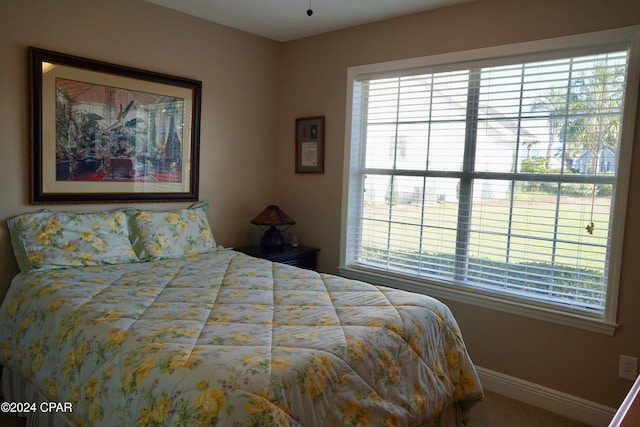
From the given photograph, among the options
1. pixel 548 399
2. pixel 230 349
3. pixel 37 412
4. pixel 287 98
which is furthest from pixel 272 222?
pixel 548 399

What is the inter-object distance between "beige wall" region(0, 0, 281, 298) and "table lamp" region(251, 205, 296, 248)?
0.83 feet

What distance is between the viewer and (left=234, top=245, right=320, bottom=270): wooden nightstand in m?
3.49

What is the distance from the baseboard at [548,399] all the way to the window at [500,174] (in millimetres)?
446

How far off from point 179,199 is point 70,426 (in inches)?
75.1

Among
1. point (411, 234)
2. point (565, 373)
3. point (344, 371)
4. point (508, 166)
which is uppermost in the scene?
point (508, 166)

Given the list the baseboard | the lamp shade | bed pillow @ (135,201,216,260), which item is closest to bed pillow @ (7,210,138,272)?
bed pillow @ (135,201,216,260)

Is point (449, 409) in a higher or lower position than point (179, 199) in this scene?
lower

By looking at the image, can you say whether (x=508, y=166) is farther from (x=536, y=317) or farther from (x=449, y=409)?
(x=449, y=409)

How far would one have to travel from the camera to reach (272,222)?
363cm

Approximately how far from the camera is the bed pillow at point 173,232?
2943mm

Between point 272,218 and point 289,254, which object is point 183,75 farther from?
point 289,254

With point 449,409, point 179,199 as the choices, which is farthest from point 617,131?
point 179,199

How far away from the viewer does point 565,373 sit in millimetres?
2645

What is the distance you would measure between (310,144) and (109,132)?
1.57 metres
